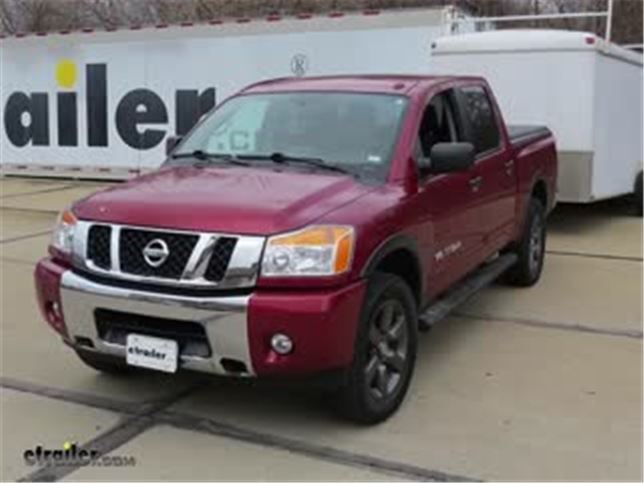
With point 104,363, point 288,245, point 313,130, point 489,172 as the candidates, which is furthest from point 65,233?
point 489,172

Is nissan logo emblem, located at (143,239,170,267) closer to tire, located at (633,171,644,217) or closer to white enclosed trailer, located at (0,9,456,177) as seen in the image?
white enclosed trailer, located at (0,9,456,177)

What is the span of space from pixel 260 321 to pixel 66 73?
41.8ft

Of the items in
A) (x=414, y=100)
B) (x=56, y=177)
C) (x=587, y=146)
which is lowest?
(x=56, y=177)

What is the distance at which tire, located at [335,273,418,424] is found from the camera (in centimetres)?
441

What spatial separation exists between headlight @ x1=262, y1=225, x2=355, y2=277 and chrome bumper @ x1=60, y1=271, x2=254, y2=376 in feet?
0.70

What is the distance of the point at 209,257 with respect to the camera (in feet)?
13.9

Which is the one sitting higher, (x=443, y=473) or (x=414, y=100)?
(x=414, y=100)

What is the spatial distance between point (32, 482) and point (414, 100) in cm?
307

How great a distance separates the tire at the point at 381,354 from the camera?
14.5ft

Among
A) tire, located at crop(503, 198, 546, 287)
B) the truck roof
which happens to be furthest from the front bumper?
tire, located at crop(503, 198, 546, 287)

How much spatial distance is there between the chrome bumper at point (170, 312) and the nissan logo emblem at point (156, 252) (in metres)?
0.15

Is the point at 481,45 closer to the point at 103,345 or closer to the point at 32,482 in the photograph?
the point at 103,345

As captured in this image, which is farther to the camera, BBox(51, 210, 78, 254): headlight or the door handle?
the door handle

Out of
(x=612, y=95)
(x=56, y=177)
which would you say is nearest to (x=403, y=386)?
(x=612, y=95)
